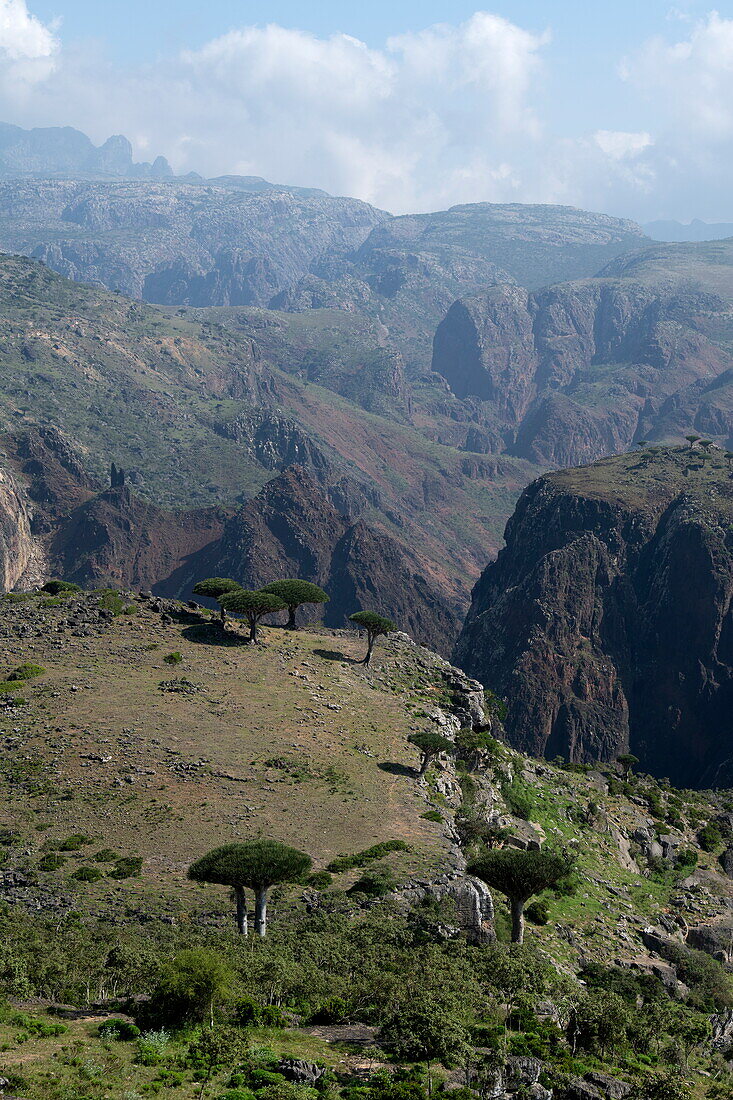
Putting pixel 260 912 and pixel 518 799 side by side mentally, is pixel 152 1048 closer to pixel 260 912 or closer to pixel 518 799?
pixel 260 912

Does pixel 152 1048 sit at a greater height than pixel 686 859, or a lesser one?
greater

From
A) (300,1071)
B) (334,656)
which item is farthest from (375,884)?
(334,656)

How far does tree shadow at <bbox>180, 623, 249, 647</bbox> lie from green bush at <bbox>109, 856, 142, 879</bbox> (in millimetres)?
39029

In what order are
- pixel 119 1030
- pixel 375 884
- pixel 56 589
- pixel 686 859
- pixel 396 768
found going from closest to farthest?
pixel 119 1030, pixel 375 884, pixel 396 768, pixel 686 859, pixel 56 589

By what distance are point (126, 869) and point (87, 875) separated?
100 inches

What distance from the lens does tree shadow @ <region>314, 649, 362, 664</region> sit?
4294 inches

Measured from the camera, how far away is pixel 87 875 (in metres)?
64.9

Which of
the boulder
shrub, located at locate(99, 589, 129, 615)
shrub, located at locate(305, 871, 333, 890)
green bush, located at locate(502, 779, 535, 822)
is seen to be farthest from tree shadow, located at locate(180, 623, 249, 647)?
the boulder

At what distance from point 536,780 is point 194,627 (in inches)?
1624

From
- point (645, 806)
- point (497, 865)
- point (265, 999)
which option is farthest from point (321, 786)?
point (645, 806)

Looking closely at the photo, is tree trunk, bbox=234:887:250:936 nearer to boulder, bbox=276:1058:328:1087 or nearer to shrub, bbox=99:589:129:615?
boulder, bbox=276:1058:328:1087

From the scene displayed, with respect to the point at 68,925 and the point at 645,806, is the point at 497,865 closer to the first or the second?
the point at 68,925

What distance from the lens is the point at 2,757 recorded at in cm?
Result: 7956

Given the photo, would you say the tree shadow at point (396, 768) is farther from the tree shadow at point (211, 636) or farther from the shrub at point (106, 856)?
the shrub at point (106, 856)
